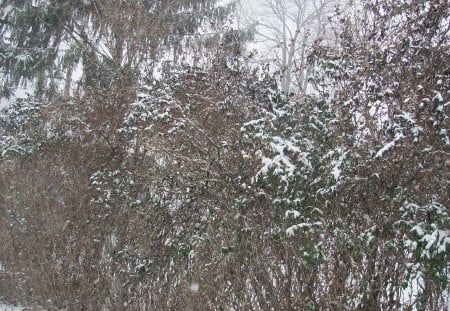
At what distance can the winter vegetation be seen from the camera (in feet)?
10.9

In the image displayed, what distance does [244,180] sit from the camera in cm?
418

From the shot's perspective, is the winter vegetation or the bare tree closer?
the winter vegetation

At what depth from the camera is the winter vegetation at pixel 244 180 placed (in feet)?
10.9

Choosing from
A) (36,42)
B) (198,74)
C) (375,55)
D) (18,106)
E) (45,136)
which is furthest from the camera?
(36,42)

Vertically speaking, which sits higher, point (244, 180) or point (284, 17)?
point (284, 17)

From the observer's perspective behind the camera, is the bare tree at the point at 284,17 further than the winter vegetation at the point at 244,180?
Yes

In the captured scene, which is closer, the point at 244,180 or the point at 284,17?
the point at 244,180

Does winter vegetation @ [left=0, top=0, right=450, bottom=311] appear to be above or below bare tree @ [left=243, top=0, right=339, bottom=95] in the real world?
below

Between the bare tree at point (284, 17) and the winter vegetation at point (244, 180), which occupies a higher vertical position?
the bare tree at point (284, 17)

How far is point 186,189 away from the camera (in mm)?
4938

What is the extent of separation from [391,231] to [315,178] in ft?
2.41

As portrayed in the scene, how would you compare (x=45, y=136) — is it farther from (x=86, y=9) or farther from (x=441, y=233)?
(x=441, y=233)

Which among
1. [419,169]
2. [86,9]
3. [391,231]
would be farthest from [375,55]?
[86,9]

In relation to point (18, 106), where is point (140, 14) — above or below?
above
